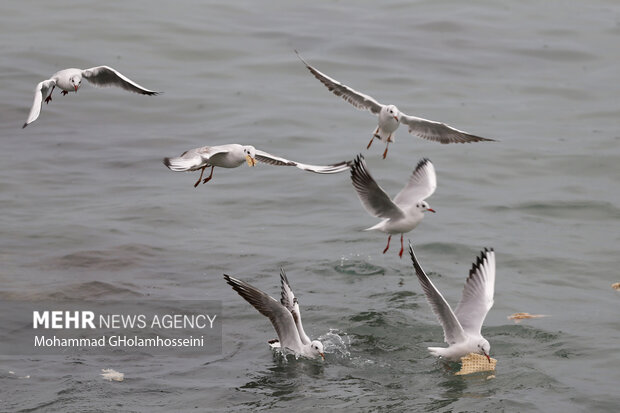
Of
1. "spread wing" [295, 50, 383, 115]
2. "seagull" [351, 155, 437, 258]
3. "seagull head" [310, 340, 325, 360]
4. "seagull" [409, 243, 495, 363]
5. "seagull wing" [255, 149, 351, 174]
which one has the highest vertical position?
"spread wing" [295, 50, 383, 115]

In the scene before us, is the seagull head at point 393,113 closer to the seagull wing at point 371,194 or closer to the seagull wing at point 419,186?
the seagull wing at point 419,186

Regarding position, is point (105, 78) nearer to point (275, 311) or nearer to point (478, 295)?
point (275, 311)

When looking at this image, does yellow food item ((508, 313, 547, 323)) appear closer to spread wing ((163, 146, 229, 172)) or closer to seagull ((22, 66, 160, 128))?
spread wing ((163, 146, 229, 172))

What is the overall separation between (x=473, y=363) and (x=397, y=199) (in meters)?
2.59

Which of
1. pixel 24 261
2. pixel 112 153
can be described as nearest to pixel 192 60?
pixel 112 153

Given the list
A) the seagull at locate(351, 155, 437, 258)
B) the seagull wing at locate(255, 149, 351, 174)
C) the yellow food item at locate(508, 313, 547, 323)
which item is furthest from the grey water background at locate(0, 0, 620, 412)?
the seagull wing at locate(255, 149, 351, 174)

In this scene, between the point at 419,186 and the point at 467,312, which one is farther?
the point at 419,186

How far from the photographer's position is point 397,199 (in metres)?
13.5

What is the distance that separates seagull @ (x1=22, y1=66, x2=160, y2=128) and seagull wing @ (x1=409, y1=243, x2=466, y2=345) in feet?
12.1

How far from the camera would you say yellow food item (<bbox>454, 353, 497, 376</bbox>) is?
11.9m

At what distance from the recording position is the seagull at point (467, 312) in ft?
37.9

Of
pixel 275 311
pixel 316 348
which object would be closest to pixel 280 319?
pixel 275 311

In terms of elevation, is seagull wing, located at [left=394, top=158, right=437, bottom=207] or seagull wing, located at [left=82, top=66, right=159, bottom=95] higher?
seagull wing, located at [left=82, top=66, right=159, bottom=95]

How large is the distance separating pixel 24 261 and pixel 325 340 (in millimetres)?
5228
